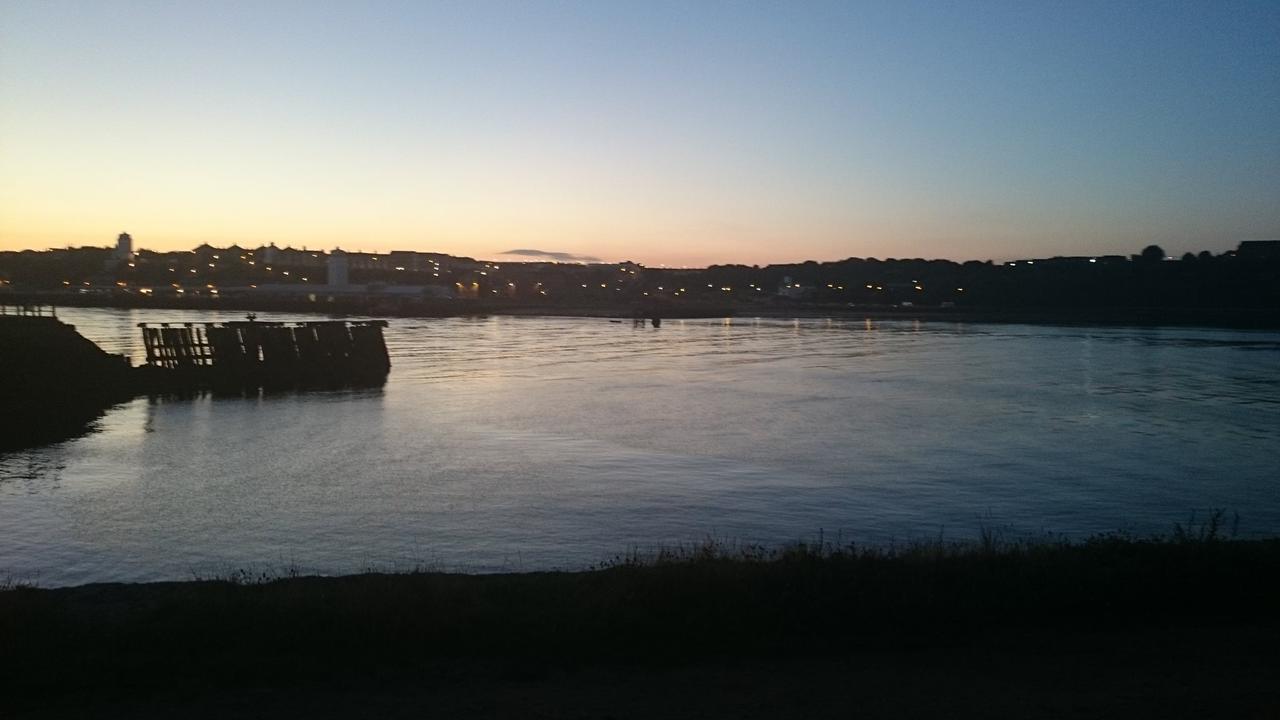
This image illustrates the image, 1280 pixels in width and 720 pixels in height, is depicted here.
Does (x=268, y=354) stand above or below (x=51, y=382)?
above

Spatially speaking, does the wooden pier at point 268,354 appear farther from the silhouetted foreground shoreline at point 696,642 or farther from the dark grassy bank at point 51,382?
the silhouetted foreground shoreline at point 696,642

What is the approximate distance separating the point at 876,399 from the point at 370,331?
23183mm

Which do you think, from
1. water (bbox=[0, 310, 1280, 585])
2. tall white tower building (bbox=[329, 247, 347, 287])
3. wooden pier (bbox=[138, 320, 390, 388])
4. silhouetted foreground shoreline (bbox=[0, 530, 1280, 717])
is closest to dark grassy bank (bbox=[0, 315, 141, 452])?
water (bbox=[0, 310, 1280, 585])

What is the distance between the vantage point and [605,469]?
22.2m

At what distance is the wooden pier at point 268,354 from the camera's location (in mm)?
40031

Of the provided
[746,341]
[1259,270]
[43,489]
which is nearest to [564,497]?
[43,489]

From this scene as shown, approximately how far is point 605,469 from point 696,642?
14.2 meters

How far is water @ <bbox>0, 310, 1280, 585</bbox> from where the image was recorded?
1548cm

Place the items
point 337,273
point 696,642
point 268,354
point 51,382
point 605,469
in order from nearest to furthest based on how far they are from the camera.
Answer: point 696,642
point 605,469
point 51,382
point 268,354
point 337,273

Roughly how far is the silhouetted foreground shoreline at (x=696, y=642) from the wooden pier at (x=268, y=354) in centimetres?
3277

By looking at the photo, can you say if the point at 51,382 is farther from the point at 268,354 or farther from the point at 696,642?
the point at 696,642

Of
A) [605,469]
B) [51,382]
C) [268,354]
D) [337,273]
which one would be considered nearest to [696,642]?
[605,469]

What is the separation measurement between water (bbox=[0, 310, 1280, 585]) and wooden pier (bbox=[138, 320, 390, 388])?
8.35ft

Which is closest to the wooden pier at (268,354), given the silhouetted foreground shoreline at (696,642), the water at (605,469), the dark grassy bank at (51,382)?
the dark grassy bank at (51,382)
